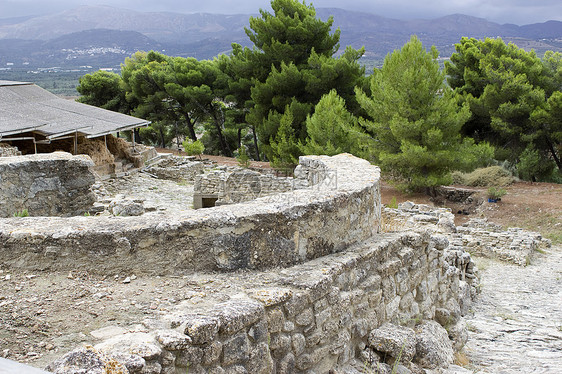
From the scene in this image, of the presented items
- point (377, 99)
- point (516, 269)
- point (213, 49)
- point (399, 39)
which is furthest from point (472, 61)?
point (399, 39)

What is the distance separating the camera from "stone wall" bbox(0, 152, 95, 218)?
6602 mm

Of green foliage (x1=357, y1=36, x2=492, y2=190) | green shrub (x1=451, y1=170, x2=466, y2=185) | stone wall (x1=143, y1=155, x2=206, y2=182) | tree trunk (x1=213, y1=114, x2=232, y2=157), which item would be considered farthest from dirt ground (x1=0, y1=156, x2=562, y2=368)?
tree trunk (x1=213, y1=114, x2=232, y2=157)

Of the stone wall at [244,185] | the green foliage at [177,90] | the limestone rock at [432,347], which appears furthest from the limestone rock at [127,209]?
the green foliage at [177,90]

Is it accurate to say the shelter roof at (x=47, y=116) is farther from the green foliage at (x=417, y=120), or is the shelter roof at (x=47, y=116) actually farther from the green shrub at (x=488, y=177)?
the green shrub at (x=488, y=177)

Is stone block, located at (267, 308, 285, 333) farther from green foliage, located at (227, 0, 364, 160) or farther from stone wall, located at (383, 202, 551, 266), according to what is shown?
green foliage, located at (227, 0, 364, 160)

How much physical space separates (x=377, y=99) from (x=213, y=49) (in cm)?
10572

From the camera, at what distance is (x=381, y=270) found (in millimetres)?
4469

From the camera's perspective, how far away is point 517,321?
671cm

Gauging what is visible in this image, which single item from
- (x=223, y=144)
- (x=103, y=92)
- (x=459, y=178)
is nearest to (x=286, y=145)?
(x=459, y=178)

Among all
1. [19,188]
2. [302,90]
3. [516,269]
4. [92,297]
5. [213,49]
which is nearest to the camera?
[92,297]

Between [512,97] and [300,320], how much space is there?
19.9m

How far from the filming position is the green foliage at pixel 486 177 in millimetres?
19000

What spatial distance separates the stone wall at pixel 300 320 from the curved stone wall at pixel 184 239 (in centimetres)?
19

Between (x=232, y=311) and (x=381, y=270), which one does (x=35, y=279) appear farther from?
(x=381, y=270)
